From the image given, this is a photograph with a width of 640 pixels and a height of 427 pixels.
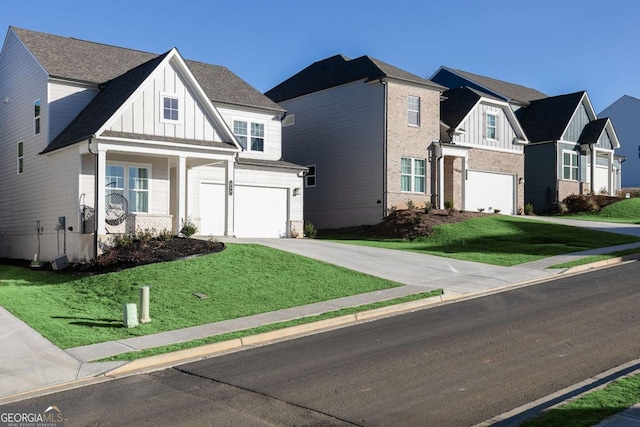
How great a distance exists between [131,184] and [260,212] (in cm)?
643

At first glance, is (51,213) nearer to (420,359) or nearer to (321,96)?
(321,96)

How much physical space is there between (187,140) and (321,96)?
13.2 metres

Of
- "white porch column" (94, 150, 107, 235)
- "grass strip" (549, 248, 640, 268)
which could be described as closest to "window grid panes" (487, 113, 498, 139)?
"grass strip" (549, 248, 640, 268)

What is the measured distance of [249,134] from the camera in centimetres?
2975

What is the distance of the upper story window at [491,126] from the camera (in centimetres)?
3637

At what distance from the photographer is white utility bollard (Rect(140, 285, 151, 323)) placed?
42.9ft

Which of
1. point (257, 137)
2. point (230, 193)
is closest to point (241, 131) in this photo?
point (257, 137)

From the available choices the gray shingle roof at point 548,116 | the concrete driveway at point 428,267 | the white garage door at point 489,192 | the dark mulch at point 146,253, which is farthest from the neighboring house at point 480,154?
the dark mulch at point 146,253

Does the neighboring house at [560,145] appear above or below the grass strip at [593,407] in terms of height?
above

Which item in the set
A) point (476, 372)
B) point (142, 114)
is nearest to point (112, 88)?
point (142, 114)

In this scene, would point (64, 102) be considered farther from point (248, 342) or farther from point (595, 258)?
point (595, 258)

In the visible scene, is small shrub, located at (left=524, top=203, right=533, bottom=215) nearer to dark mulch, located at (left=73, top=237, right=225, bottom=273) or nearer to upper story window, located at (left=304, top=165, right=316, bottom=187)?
upper story window, located at (left=304, top=165, right=316, bottom=187)

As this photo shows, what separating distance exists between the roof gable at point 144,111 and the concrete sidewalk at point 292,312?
14.8 ft

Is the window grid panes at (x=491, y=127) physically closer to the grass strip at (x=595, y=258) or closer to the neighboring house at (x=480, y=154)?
the neighboring house at (x=480, y=154)
